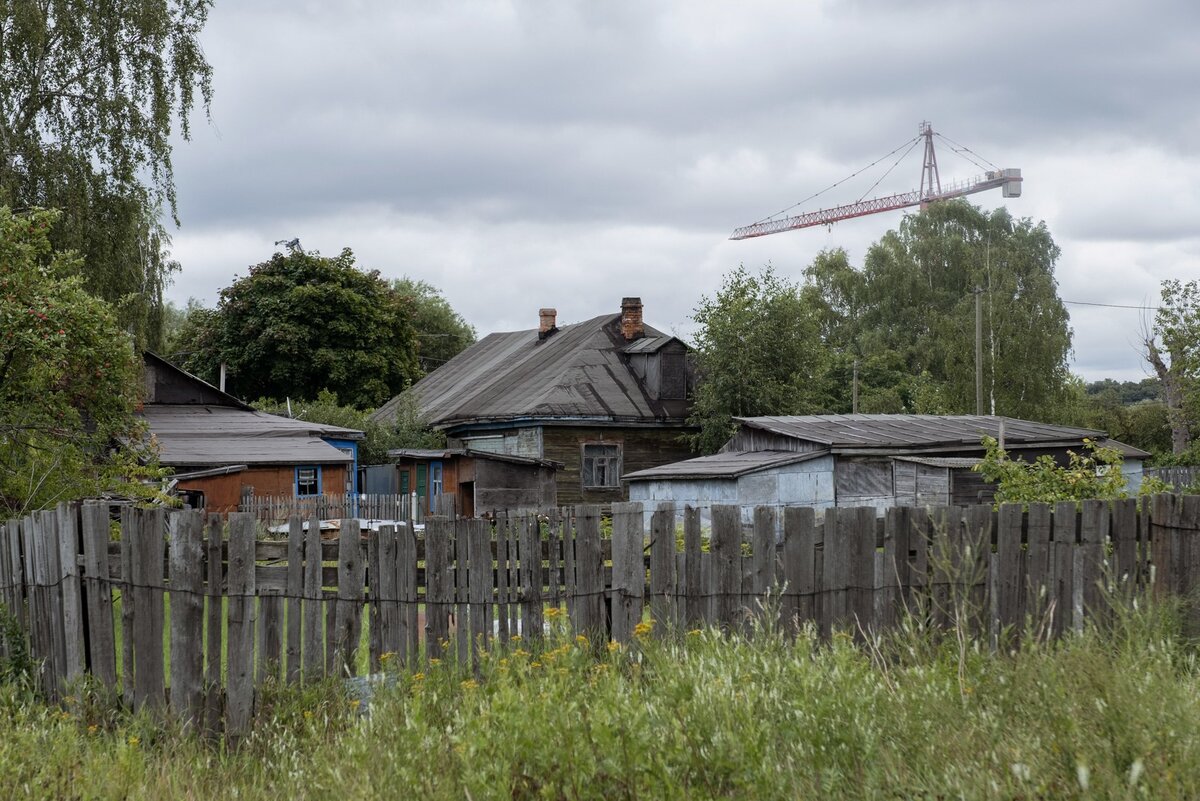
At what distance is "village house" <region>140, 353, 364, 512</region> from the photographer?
1152 inches

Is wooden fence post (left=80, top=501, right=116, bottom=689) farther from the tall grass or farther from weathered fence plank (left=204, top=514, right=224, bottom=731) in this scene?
the tall grass

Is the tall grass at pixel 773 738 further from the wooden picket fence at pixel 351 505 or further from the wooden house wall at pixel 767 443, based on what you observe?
the wooden picket fence at pixel 351 505

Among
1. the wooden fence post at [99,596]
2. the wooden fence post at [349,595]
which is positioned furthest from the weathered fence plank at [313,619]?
the wooden fence post at [99,596]

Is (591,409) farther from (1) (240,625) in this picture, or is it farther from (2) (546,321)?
(1) (240,625)

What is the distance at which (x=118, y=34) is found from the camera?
22312 millimetres

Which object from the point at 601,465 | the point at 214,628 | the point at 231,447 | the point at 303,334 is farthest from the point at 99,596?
the point at 303,334

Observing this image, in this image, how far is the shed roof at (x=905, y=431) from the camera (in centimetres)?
2427

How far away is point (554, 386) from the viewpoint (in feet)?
119

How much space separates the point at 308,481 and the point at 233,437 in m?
A: 2.78

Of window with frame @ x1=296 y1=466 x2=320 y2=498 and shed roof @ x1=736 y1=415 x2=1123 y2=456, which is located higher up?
shed roof @ x1=736 y1=415 x2=1123 y2=456

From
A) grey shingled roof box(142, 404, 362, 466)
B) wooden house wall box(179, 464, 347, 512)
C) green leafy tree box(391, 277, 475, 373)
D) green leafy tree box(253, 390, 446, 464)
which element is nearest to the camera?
wooden house wall box(179, 464, 347, 512)

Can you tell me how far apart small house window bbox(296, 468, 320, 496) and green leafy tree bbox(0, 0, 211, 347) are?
929 centimetres

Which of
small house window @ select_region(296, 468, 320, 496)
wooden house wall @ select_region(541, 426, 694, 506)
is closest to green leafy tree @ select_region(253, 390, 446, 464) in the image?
wooden house wall @ select_region(541, 426, 694, 506)

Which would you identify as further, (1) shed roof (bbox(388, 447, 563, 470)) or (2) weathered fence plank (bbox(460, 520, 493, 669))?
(1) shed roof (bbox(388, 447, 563, 470))
